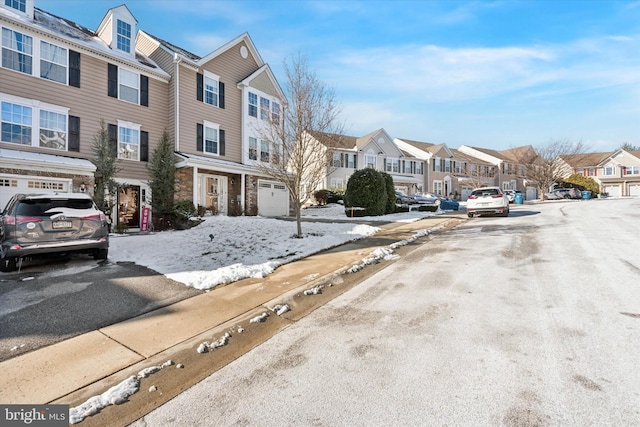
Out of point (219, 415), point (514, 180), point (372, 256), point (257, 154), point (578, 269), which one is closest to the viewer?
point (219, 415)

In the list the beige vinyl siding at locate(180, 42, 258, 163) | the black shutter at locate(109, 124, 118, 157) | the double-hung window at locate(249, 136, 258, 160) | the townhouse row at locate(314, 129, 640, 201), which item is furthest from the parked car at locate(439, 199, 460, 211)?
the black shutter at locate(109, 124, 118, 157)

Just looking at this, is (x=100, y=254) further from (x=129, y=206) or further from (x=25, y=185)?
(x=129, y=206)

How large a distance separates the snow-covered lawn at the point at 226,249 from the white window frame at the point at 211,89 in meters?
9.08

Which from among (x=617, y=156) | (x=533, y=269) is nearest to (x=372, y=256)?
(x=533, y=269)

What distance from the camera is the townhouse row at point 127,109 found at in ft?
42.0

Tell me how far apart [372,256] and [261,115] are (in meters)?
16.6

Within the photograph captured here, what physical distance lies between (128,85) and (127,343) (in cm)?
1658

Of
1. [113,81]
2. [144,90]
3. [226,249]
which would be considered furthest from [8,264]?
[144,90]

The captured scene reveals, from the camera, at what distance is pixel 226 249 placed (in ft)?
29.7

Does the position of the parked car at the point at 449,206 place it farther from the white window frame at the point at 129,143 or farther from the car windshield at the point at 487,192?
the white window frame at the point at 129,143

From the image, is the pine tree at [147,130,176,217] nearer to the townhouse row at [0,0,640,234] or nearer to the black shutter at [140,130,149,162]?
the townhouse row at [0,0,640,234]

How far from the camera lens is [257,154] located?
21203 millimetres

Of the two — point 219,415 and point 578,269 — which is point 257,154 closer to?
point 578,269

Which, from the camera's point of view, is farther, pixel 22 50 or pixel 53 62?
pixel 53 62
